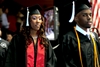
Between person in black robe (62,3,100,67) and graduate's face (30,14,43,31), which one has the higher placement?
graduate's face (30,14,43,31)

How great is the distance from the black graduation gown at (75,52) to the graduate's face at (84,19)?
188 mm

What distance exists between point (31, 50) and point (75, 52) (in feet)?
2.29

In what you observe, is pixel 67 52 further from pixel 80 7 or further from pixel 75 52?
pixel 80 7

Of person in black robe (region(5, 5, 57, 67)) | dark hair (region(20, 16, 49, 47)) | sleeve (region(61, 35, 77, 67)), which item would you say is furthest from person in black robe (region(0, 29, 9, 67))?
sleeve (region(61, 35, 77, 67))

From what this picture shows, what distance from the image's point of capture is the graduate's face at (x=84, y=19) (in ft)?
13.3

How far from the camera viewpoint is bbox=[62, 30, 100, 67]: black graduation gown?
3965mm

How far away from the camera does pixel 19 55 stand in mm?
4277

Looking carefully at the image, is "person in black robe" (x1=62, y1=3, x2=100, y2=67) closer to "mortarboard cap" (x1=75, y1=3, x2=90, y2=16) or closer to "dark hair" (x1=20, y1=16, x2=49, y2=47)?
"mortarboard cap" (x1=75, y1=3, x2=90, y2=16)

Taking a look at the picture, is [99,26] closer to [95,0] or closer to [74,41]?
[95,0]

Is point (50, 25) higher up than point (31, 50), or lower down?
higher up

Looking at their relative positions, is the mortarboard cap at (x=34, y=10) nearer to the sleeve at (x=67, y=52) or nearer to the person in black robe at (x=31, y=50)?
the person in black robe at (x=31, y=50)

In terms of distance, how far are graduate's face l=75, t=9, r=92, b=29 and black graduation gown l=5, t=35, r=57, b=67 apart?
0.62 meters

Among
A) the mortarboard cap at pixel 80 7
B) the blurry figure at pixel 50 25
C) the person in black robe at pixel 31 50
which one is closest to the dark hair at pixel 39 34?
the person in black robe at pixel 31 50

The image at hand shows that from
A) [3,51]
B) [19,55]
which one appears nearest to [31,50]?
[19,55]
